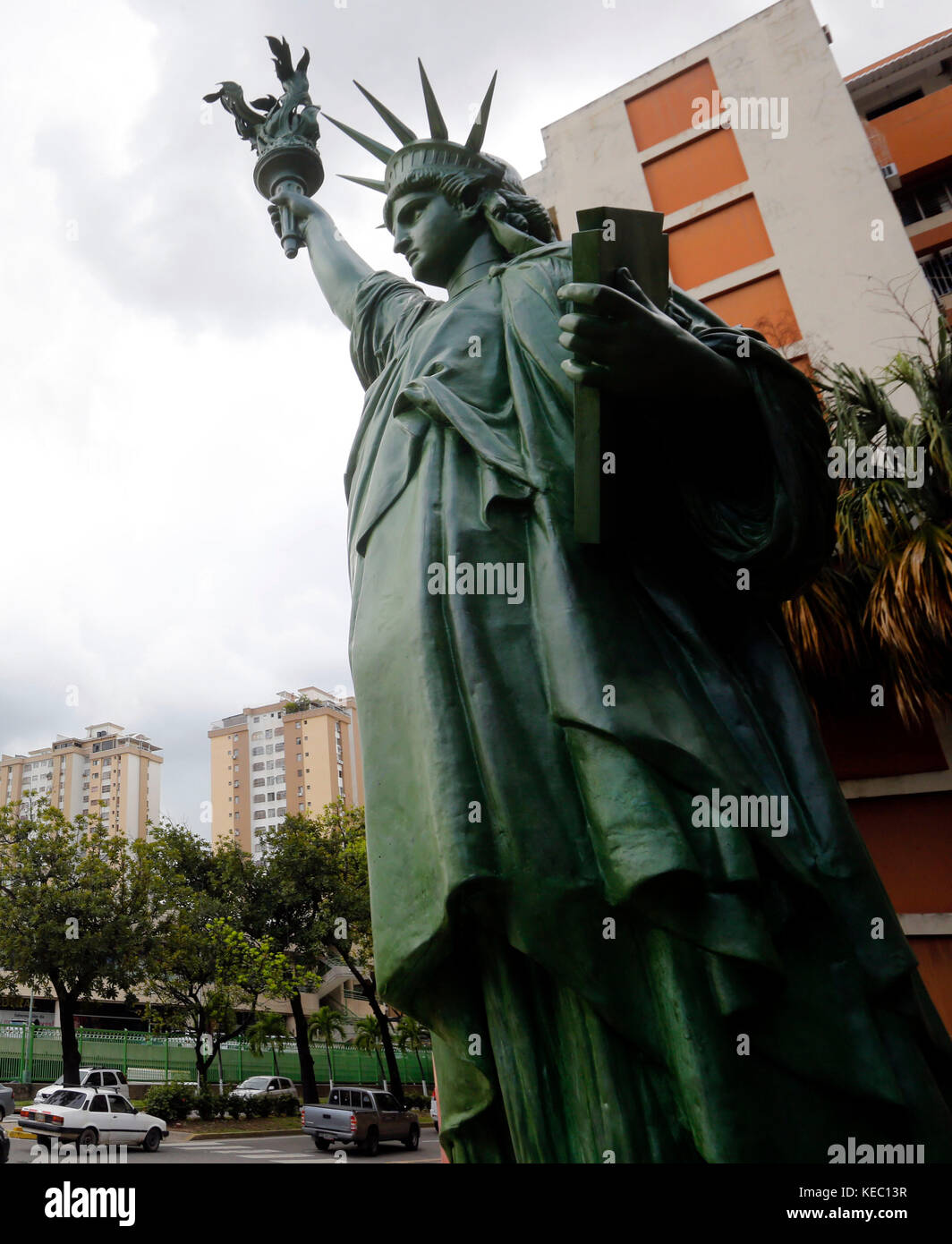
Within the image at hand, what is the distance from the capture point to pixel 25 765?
264ft

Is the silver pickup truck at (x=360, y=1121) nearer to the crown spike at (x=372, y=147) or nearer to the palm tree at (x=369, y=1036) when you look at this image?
the palm tree at (x=369, y=1036)

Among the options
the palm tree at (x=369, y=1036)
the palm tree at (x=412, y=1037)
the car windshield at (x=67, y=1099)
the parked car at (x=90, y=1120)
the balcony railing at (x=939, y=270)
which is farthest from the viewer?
the palm tree at (x=369, y=1036)

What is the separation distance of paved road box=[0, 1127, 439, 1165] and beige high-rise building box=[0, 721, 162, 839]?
58.4 meters

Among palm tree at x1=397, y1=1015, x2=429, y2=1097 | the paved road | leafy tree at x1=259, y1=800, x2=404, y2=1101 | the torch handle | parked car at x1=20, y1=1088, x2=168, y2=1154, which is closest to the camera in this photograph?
the torch handle

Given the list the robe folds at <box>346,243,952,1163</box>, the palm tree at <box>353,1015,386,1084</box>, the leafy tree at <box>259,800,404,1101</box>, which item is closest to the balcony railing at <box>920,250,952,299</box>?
the robe folds at <box>346,243,952,1163</box>

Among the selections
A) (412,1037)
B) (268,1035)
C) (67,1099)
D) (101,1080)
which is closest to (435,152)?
(67,1099)

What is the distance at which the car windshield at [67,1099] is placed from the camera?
53.8ft

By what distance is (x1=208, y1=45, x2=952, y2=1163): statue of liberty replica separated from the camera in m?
1.66

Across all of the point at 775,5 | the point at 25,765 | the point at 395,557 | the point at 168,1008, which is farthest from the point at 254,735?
the point at 395,557

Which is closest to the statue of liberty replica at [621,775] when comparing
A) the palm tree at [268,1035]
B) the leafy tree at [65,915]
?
the leafy tree at [65,915]

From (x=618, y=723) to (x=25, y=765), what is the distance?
8928 centimetres

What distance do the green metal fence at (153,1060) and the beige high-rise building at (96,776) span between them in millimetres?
43611

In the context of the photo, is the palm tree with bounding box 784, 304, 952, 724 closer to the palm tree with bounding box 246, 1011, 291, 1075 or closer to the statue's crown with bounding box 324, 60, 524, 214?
the statue's crown with bounding box 324, 60, 524, 214
